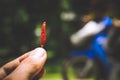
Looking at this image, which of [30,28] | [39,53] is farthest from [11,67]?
[30,28]

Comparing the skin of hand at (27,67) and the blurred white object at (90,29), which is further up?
the skin of hand at (27,67)

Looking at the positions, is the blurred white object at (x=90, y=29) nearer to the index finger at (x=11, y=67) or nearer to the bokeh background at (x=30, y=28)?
the bokeh background at (x=30, y=28)

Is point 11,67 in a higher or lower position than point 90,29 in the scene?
higher

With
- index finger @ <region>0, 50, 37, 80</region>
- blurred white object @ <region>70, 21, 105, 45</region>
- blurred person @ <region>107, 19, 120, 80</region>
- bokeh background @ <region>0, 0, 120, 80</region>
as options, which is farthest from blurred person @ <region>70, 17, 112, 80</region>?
index finger @ <region>0, 50, 37, 80</region>

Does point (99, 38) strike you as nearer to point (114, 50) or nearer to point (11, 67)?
point (114, 50)

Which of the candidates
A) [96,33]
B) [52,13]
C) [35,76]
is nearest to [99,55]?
[96,33]

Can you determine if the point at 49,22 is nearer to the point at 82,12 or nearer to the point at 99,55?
the point at 82,12

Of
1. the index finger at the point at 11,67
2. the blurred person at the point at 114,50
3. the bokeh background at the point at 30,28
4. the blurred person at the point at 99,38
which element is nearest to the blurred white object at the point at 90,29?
the blurred person at the point at 99,38

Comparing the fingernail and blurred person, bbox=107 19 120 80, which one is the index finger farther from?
blurred person, bbox=107 19 120 80
